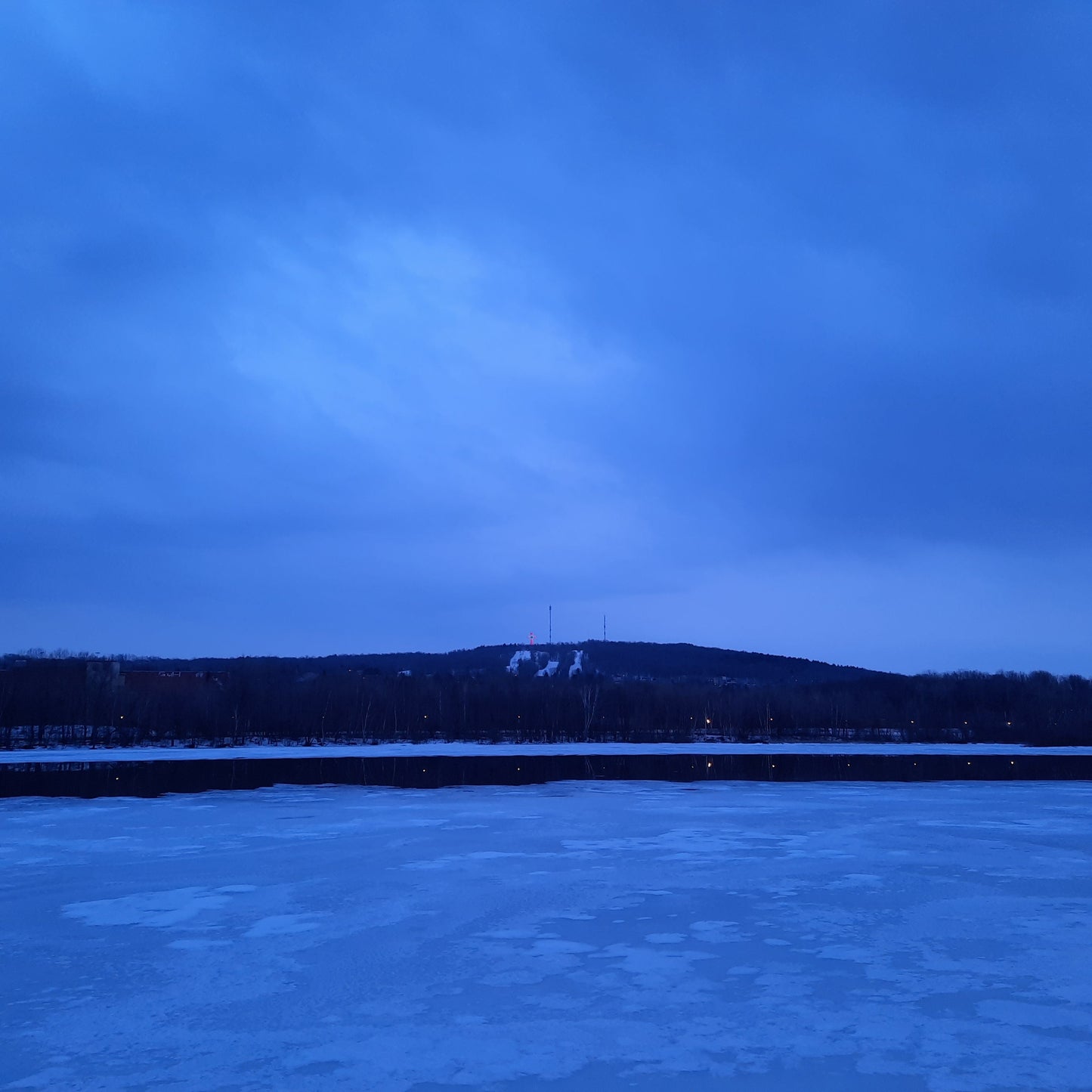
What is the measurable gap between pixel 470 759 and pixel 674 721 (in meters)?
23.1

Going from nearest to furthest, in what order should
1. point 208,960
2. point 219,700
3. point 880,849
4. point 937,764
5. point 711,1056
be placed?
point 711,1056 < point 208,960 < point 880,849 < point 937,764 < point 219,700

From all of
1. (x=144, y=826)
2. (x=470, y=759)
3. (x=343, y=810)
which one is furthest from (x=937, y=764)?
(x=144, y=826)

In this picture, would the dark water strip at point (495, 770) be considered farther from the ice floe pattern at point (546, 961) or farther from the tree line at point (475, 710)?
the tree line at point (475, 710)

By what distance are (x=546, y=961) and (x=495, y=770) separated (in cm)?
1896

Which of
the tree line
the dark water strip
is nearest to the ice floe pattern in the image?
the dark water strip

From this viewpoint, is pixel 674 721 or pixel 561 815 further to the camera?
pixel 674 721

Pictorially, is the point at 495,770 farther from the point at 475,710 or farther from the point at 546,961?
the point at 475,710

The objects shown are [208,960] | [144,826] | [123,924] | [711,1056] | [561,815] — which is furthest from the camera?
[561,815]

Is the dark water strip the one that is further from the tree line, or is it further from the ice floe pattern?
the tree line

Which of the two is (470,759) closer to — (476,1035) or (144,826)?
(144,826)

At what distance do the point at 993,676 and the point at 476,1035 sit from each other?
233 ft

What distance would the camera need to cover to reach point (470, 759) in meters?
28.6

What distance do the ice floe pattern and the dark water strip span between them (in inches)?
354

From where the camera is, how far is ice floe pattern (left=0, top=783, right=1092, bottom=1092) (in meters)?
3.95
